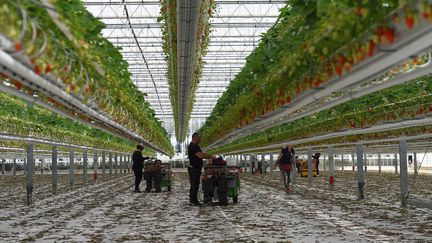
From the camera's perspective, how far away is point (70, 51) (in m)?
7.03

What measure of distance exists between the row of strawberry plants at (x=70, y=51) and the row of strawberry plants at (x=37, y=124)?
6.24 metres

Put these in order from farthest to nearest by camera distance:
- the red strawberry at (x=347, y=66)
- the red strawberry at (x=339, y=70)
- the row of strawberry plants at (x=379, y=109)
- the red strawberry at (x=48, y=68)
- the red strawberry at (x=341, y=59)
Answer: the row of strawberry plants at (x=379, y=109), the red strawberry at (x=339, y=70), the red strawberry at (x=341, y=59), the red strawberry at (x=347, y=66), the red strawberry at (x=48, y=68)

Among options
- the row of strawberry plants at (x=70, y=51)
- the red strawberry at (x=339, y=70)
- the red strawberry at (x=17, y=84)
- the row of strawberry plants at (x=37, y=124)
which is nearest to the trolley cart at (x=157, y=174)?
the row of strawberry plants at (x=37, y=124)

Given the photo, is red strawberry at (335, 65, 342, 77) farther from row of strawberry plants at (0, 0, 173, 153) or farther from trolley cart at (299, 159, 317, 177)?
trolley cart at (299, 159, 317, 177)

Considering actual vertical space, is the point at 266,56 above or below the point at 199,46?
below

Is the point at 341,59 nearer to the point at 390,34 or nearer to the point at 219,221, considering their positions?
the point at 390,34

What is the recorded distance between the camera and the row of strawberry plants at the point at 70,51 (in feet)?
15.8

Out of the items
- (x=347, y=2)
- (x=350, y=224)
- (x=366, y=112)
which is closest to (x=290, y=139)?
(x=366, y=112)

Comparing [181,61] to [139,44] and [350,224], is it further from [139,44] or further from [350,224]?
[139,44]

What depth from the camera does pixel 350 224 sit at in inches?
445

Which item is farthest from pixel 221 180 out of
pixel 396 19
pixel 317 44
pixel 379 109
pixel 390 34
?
pixel 396 19

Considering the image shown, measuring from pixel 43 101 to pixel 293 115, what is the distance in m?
6.20

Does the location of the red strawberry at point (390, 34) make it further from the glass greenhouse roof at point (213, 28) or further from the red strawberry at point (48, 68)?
the glass greenhouse roof at point (213, 28)

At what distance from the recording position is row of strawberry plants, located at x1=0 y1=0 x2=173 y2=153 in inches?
189
